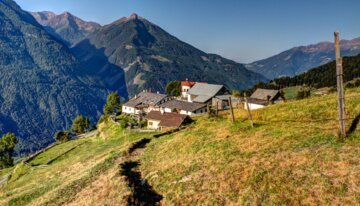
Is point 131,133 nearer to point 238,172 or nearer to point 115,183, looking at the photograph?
point 115,183

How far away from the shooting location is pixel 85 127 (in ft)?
493

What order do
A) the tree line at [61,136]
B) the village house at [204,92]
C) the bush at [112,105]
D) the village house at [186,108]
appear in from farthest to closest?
the bush at [112,105] < the tree line at [61,136] < the village house at [204,92] < the village house at [186,108]

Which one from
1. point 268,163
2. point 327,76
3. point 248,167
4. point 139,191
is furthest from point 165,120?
point 327,76

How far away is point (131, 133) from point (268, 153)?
5235cm

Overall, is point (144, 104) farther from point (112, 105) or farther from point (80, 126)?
point (80, 126)

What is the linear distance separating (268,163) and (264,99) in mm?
85388

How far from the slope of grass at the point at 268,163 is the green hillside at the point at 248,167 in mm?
56

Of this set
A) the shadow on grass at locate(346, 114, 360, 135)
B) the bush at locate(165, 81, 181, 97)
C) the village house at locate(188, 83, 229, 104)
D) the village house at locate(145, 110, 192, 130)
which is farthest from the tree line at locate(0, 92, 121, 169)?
the shadow on grass at locate(346, 114, 360, 135)

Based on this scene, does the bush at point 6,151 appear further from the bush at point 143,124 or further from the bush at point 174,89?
the bush at point 143,124

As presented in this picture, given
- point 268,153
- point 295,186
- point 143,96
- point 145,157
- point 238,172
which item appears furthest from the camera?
point 143,96

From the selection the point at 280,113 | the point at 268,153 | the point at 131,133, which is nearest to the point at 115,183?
the point at 268,153

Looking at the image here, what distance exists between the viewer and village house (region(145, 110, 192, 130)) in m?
77.2

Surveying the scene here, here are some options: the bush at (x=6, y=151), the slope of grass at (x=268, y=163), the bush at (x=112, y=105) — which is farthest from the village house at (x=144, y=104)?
the slope of grass at (x=268, y=163)

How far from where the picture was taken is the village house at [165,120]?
3039 inches
